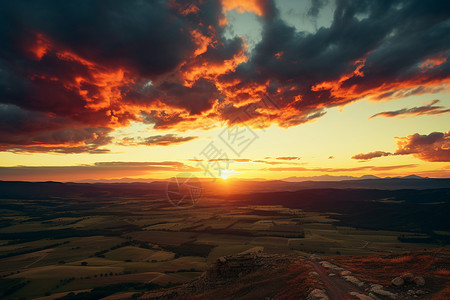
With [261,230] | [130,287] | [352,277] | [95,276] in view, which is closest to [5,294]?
[95,276]

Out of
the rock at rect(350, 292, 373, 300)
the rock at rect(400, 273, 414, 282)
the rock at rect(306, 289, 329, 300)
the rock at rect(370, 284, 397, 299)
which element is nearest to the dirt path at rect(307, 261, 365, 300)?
the rock at rect(350, 292, 373, 300)

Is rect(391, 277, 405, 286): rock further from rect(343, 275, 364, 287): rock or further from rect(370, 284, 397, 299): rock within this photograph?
rect(343, 275, 364, 287): rock

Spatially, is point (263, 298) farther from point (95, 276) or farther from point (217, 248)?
point (217, 248)

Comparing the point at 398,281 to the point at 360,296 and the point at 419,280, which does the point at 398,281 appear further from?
the point at 360,296

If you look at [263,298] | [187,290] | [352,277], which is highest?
[352,277]

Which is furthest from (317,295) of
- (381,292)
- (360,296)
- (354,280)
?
(354,280)
